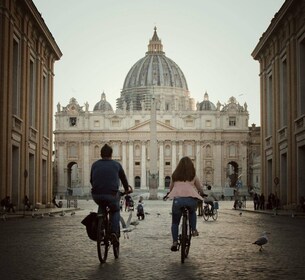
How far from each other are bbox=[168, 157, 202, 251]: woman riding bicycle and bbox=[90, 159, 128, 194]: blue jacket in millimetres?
917

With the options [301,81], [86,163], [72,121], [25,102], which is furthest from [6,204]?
[72,121]

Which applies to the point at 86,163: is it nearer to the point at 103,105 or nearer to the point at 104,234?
the point at 103,105

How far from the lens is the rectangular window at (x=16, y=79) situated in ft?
118

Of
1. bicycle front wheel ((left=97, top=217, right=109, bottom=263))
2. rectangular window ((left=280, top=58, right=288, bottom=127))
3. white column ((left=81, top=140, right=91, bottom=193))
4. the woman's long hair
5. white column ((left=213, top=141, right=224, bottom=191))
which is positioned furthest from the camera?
white column ((left=81, top=140, right=91, bottom=193))

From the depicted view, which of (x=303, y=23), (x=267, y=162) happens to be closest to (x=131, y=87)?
(x=267, y=162)

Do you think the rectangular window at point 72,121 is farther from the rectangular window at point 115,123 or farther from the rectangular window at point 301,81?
the rectangular window at point 301,81

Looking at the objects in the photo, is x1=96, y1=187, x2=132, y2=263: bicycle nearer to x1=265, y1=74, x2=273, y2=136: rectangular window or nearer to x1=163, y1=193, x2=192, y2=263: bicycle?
x1=163, y1=193, x2=192, y2=263: bicycle

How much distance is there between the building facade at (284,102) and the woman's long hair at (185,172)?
2398 centimetres

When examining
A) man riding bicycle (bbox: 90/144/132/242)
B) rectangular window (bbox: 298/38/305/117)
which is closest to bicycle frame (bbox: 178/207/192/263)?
man riding bicycle (bbox: 90/144/132/242)

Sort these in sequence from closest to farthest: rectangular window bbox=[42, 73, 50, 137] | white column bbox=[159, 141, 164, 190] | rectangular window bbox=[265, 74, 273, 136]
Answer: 1. rectangular window bbox=[265, 74, 273, 136]
2. rectangular window bbox=[42, 73, 50, 137]
3. white column bbox=[159, 141, 164, 190]

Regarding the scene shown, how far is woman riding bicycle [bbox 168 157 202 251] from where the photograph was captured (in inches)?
451

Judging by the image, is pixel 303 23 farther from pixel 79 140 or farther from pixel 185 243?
pixel 79 140

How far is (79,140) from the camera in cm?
14162

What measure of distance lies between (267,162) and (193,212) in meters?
36.1
